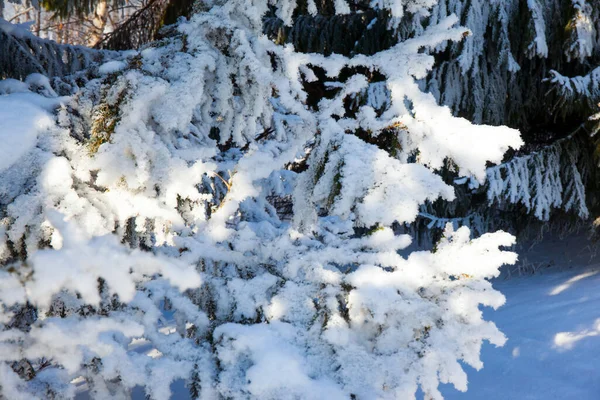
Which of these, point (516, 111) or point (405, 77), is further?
point (516, 111)

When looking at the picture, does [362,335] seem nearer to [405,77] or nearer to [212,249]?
[212,249]

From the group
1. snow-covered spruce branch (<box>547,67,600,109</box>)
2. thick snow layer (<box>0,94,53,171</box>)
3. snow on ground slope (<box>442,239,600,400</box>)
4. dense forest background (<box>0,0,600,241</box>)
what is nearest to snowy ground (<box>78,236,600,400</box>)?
snow on ground slope (<box>442,239,600,400</box>)

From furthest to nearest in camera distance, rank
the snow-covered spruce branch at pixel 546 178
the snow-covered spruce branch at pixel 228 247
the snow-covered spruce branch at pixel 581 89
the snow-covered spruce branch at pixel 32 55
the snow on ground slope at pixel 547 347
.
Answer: the snow-covered spruce branch at pixel 546 178 → the snow-covered spruce branch at pixel 581 89 → the snow on ground slope at pixel 547 347 → the snow-covered spruce branch at pixel 32 55 → the snow-covered spruce branch at pixel 228 247

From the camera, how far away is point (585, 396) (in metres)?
3.02

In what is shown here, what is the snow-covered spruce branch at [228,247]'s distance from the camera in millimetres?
1257

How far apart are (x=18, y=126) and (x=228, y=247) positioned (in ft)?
2.89

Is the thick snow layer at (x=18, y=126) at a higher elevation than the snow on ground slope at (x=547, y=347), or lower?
higher

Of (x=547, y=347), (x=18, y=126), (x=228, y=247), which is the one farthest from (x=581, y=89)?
(x=18, y=126)

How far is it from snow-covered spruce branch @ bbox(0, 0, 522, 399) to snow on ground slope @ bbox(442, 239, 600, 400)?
2.34 metres

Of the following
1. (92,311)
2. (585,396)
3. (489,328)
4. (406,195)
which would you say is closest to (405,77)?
(406,195)

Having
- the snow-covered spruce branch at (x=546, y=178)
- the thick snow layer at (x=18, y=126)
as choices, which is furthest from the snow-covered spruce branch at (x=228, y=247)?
the snow-covered spruce branch at (x=546, y=178)

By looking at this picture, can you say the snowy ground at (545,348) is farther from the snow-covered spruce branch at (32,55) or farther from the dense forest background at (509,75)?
the snow-covered spruce branch at (32,55)

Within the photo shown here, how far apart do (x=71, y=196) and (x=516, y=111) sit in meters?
5.14

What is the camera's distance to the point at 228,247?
190cm
